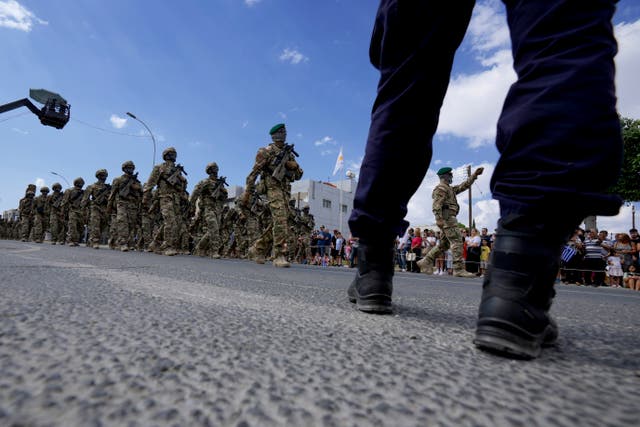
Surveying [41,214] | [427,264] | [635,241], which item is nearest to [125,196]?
[427,264]

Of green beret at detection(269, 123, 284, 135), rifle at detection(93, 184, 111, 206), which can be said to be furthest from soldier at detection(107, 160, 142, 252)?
green beret at detection(269, 123, 284, 135)

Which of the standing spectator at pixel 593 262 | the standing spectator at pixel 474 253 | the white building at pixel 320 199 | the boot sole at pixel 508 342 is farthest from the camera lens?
the white building at pixel 320 199

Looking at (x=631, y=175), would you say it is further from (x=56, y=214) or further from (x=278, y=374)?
(x=56, y=214)

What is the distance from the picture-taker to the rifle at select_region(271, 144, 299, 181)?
6699 mm

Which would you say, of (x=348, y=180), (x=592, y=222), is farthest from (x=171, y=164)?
(x=348, y=180)

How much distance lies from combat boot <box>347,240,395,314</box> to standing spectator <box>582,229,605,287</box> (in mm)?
9407

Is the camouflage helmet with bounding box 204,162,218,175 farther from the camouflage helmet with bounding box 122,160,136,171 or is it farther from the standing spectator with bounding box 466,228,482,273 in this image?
the standing spectator with bounding box 466,228,482,273

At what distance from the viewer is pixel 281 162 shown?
22.3ft

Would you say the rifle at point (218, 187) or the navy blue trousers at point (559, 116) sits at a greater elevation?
the rifle at point (218, 187)

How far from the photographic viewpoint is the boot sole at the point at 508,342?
78 centimetres

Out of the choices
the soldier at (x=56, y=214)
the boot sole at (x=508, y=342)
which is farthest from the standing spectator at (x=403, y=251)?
the soldier at (x=56, y=214)

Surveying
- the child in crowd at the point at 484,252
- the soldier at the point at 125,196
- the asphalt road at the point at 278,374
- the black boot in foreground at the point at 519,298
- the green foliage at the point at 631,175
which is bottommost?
the asphalt road at the point at 278,374

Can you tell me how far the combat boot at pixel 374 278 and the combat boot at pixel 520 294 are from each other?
1.65ft

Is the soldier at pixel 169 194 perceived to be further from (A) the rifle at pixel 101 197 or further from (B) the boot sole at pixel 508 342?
(B) the boot sole at pixel 508 342
